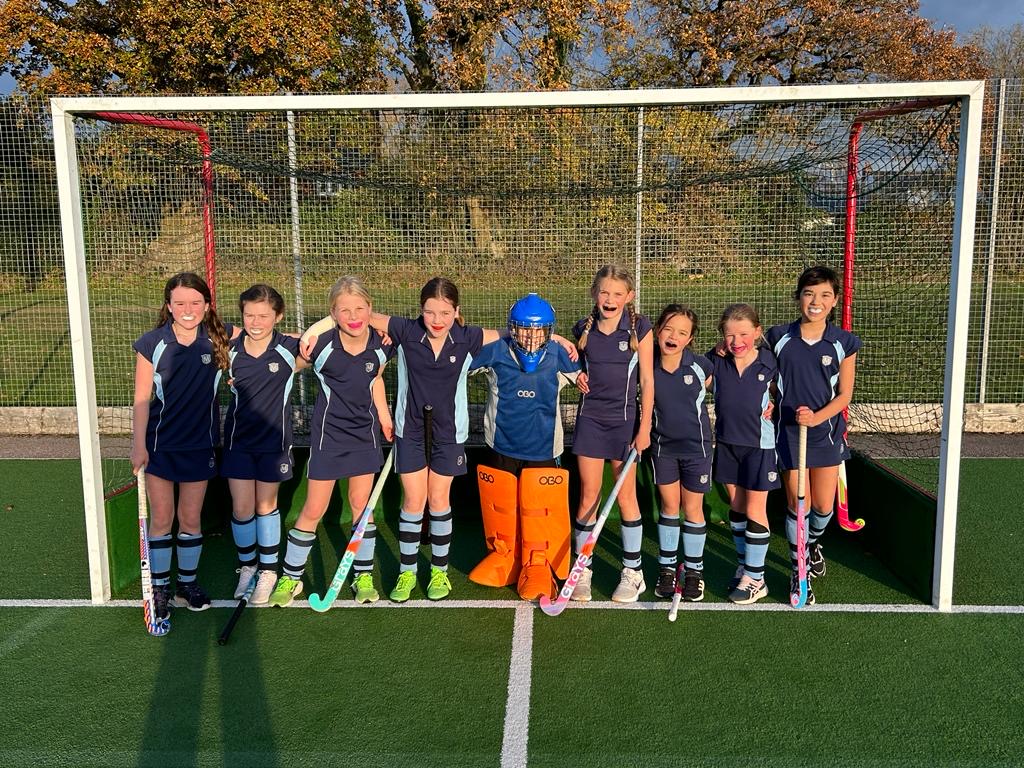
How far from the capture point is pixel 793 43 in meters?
19.5

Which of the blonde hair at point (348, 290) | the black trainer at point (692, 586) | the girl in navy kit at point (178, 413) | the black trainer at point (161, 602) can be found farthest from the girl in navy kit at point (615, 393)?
the black trainer at point (161, 602)

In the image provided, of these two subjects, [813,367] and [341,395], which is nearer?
[341,395]

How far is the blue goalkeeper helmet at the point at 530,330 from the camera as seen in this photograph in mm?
3480

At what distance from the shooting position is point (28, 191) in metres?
7.35

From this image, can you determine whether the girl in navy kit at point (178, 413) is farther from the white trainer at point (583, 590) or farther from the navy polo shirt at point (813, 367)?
the navy polo shirt at point (813, 367)

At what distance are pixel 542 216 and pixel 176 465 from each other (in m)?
3.82

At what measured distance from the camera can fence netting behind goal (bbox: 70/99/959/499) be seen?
4.86 meters

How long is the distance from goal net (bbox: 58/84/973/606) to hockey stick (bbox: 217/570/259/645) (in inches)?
75.2

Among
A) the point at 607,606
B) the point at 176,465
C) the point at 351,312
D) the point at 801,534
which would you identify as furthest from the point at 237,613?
the point at 801,534

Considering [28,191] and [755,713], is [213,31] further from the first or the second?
[755,713]

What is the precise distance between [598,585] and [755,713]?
4.02 ft

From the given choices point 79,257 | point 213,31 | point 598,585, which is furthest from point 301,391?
point 213,31

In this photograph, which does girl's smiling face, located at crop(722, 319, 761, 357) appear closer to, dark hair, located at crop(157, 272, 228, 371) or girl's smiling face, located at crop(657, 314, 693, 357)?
girl's smiling face, located at crop(657, 314, 693, 357)

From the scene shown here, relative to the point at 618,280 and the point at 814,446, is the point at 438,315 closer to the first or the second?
the point at 618,280
